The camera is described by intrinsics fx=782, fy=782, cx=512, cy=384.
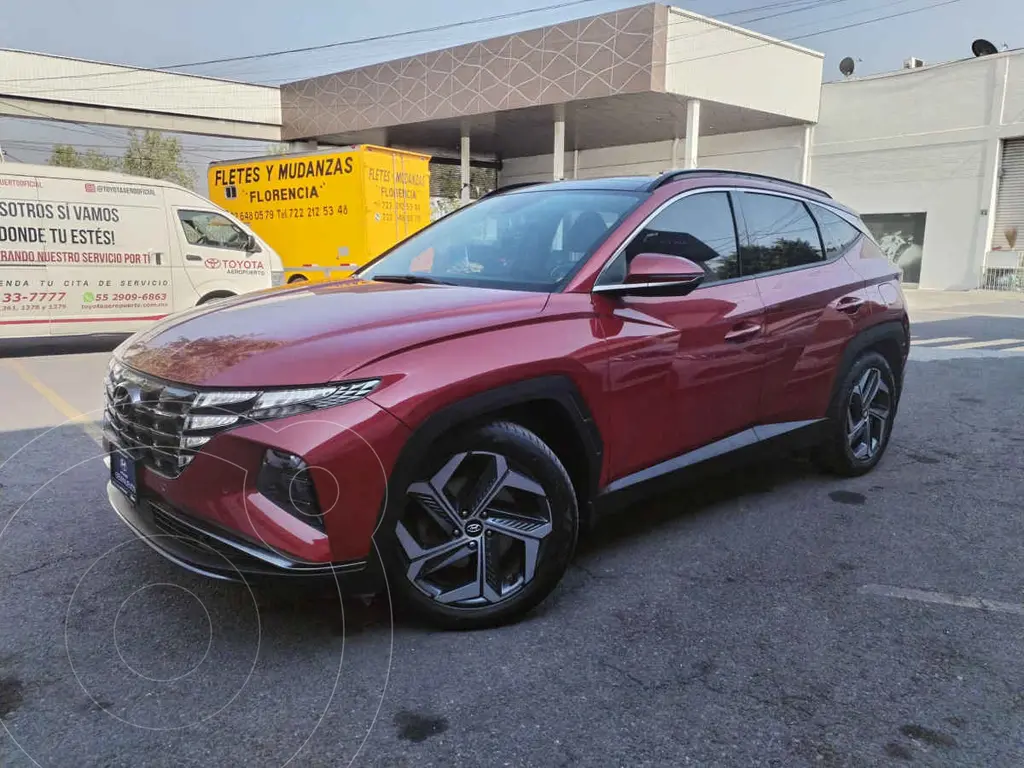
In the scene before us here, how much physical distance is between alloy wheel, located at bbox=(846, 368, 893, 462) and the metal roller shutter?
2393 centimetres

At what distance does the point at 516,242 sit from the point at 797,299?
1.52 metres

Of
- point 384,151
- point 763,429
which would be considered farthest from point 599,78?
point 763,429

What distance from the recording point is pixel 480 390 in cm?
262

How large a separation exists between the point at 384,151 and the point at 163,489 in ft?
49.5

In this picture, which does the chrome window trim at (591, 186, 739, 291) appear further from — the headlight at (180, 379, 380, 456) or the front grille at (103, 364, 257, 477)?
the front grille at (103, 364, 257, 477)

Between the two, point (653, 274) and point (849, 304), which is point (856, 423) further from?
point (653, 274)

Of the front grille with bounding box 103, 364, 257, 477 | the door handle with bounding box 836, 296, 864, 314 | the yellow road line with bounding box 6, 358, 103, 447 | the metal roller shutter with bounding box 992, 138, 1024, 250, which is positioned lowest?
the yellow road line with bounding box 6, 358, 103, 447

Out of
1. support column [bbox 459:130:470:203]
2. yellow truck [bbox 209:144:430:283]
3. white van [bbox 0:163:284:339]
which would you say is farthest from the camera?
support column [bbox 459:130:470:203]

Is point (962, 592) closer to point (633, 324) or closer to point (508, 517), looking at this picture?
point (633, 324)

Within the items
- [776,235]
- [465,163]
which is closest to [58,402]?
[776,235]

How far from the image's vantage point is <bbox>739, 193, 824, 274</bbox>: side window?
392cm

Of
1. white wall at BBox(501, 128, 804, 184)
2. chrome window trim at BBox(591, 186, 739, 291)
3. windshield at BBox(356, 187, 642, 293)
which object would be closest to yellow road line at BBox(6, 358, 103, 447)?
windshield at BBox(356, 187, 642, 293)

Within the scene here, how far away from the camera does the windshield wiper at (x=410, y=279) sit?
3396 millimetres

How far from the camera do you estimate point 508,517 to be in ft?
9.07
